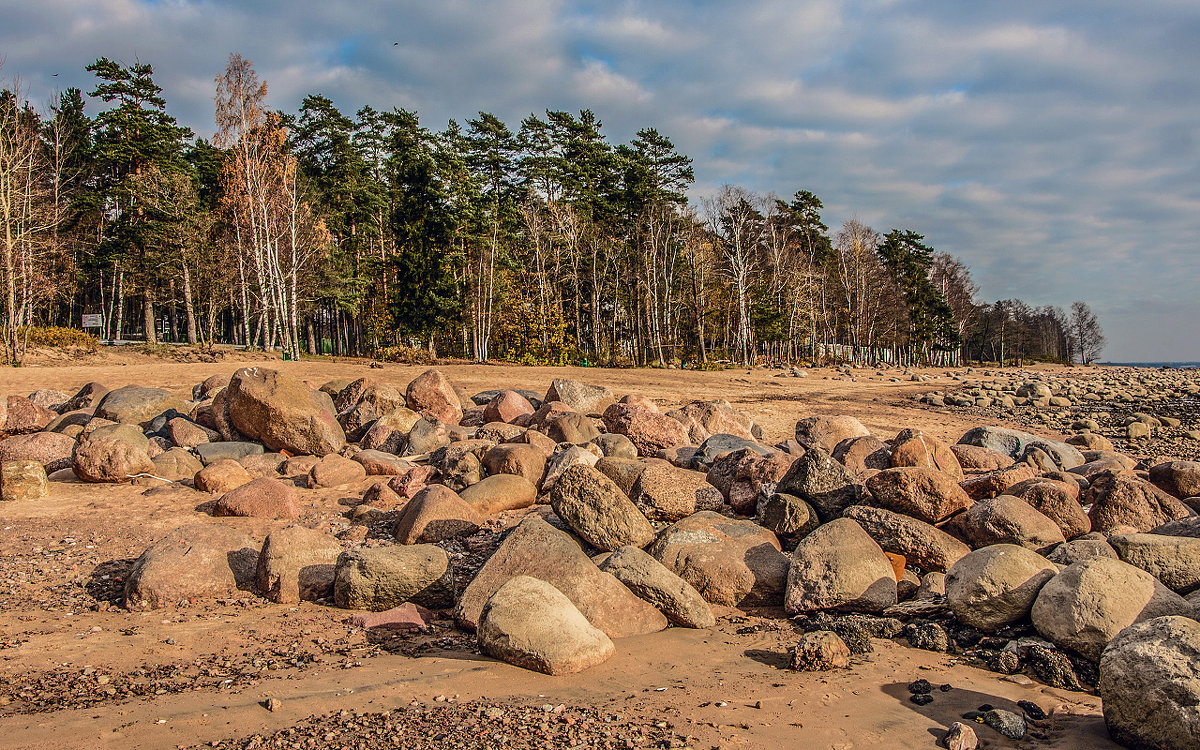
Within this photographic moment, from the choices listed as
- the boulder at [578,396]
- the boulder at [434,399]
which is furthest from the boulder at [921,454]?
the boulder at [434,399]

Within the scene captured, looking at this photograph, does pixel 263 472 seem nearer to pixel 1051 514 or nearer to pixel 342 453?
pixel 342 453

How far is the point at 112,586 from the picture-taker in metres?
→ 6.36

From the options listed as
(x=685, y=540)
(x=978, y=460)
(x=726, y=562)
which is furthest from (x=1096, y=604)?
(x=978, y=460)

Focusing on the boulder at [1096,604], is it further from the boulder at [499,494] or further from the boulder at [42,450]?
the boulder at [42,450]

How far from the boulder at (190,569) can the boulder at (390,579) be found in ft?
3.52

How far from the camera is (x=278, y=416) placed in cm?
1067

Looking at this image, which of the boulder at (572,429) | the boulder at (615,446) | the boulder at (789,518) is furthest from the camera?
the boulder at (572,429)

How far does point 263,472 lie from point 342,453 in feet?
3.80

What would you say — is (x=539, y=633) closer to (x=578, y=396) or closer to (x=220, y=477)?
(x=220, y=477)

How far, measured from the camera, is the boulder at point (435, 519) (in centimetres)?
736

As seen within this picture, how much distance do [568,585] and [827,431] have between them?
25.2 ft

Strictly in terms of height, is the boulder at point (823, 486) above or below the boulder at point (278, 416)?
below

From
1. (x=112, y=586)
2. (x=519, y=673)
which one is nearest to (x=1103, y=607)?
(x=519, y=673)

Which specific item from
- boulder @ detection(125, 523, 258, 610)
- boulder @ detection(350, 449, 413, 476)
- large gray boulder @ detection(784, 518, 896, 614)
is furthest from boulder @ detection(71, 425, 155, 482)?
large gray boulder @ detection(784, 518, 896, 614)
